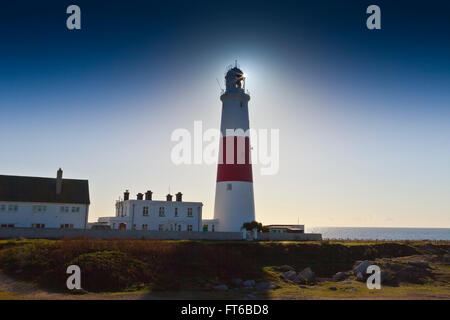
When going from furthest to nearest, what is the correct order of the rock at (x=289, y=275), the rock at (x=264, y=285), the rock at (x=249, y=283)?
the rock at (x=289, y=275)
the rock at (x=249, y=283)
the rock at (x=264, y=285)

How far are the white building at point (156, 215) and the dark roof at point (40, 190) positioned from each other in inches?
167

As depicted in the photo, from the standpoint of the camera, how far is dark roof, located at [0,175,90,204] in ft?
145

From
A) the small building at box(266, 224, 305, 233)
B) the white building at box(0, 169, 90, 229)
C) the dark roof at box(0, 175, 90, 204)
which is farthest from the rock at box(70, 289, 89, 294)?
the small building at box(266, 224, 305, 233)

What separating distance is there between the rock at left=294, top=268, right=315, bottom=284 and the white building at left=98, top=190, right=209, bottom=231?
17.9m

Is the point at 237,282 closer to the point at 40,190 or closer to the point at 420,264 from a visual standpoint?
the point at 420,264

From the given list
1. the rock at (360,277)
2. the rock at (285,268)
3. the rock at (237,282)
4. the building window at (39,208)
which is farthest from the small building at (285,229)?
the building window at (39,208)

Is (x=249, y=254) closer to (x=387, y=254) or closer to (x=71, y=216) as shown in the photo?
(x=387, y=254)

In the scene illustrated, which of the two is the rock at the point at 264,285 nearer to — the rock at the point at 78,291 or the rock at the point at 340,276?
the rock at the point at 340,276

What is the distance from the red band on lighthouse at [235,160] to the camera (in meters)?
45.6

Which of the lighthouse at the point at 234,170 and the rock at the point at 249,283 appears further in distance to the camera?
the lighthouse at the point at 234,170

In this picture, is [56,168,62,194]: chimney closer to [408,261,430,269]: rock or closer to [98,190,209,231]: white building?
[98,190,209,231]: white building
